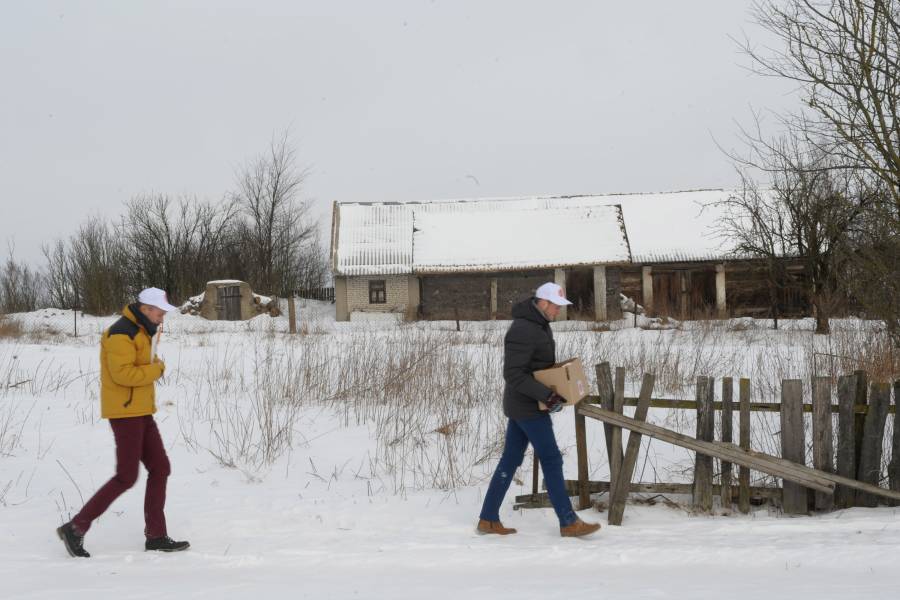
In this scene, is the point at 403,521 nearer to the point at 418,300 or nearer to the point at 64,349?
the point at 64,349

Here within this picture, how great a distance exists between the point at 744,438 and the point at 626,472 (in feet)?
3.25

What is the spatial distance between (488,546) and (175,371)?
845 centimetres

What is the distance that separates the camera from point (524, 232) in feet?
104

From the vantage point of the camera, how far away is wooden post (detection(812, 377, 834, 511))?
593 centimetres

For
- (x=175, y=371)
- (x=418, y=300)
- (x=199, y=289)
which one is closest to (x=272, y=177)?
(x=199, y=289)

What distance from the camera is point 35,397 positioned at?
390 inches

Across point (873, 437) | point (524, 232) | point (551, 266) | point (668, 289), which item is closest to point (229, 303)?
point (524, 232)

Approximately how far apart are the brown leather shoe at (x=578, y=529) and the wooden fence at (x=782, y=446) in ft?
1.66

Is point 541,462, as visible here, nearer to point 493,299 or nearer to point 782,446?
point 782,446

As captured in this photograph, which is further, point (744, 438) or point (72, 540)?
point (744, 438)

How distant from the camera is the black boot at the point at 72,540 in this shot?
4895mm

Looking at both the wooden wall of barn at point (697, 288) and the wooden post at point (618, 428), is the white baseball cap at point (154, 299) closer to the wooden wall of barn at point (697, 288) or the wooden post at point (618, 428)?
the wooden post at point (618, 428)

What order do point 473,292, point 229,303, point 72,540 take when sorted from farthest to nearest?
point 229,303 < point 473,292 < point 72,540

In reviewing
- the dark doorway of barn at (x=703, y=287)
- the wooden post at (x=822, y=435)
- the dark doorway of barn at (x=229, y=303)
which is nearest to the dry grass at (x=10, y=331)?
the dark doorway of barn at (x=229, y=303)
